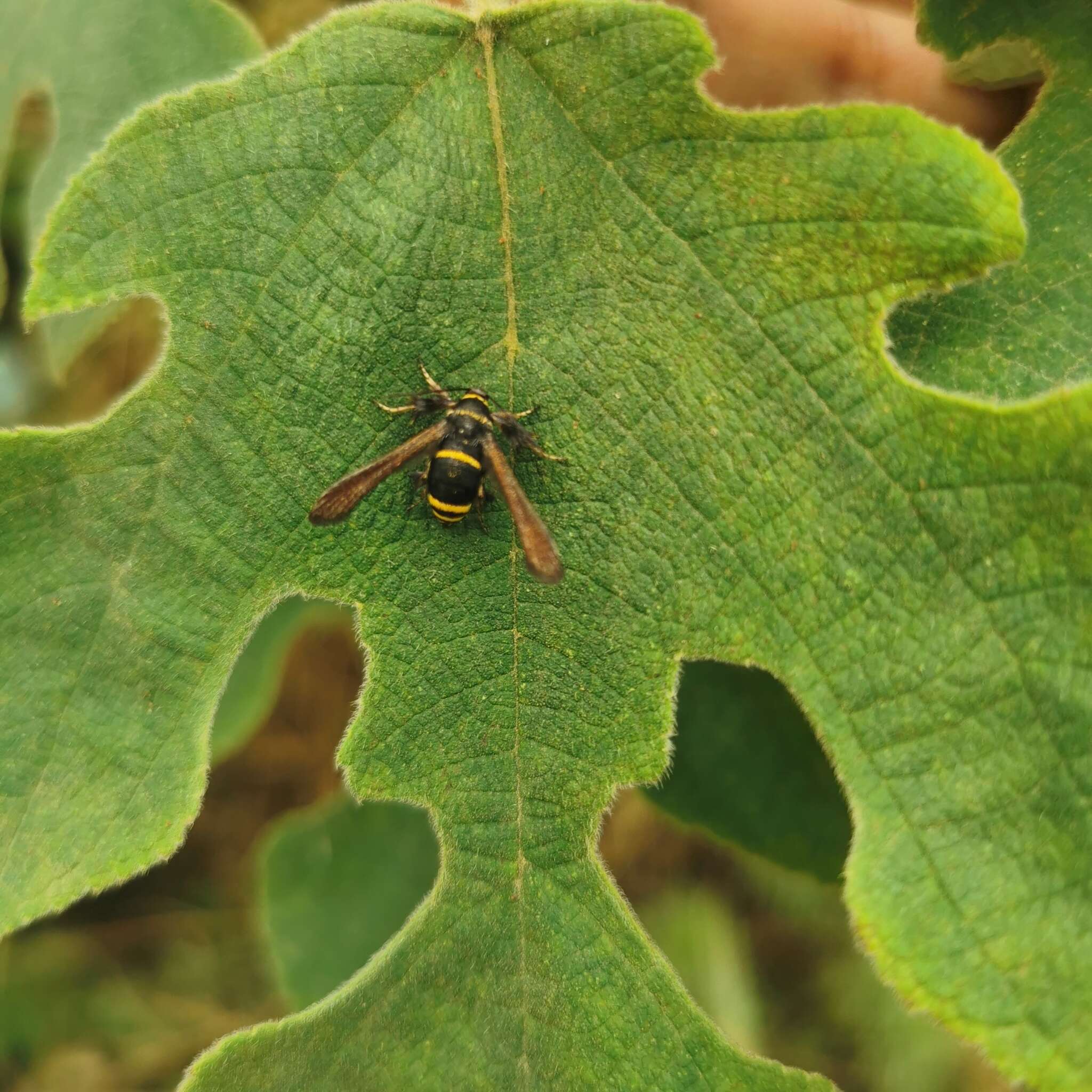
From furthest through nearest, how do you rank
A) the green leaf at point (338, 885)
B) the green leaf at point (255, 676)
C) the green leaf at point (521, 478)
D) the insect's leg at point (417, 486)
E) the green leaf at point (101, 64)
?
Answer: the green leaf at point (255, 676) < the green leaf at point (338, 885) < the green leaf at point (101, 64) < the insect's leg at point (417, 486) < the green leaf at point (521, 478)

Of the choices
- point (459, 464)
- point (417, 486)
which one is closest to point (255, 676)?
point (417, 486)

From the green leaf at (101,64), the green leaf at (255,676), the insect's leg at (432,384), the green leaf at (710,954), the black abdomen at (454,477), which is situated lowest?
the green leaf at (710,954)

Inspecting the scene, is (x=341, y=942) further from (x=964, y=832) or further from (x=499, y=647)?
(x=964, y=832)

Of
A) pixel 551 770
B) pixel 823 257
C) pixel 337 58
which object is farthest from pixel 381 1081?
pixel 337 58

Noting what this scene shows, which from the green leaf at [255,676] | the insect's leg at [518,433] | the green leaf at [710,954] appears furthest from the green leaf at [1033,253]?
the green leaf at [710,954]

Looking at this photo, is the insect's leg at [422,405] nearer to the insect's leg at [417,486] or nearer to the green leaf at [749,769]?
the insect's leg at [417,486]

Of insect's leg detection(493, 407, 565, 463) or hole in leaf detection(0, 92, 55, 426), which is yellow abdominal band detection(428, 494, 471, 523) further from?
hole in leaf detection(0, 92, 55, 426)

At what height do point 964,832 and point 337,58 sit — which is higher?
point 337,58
